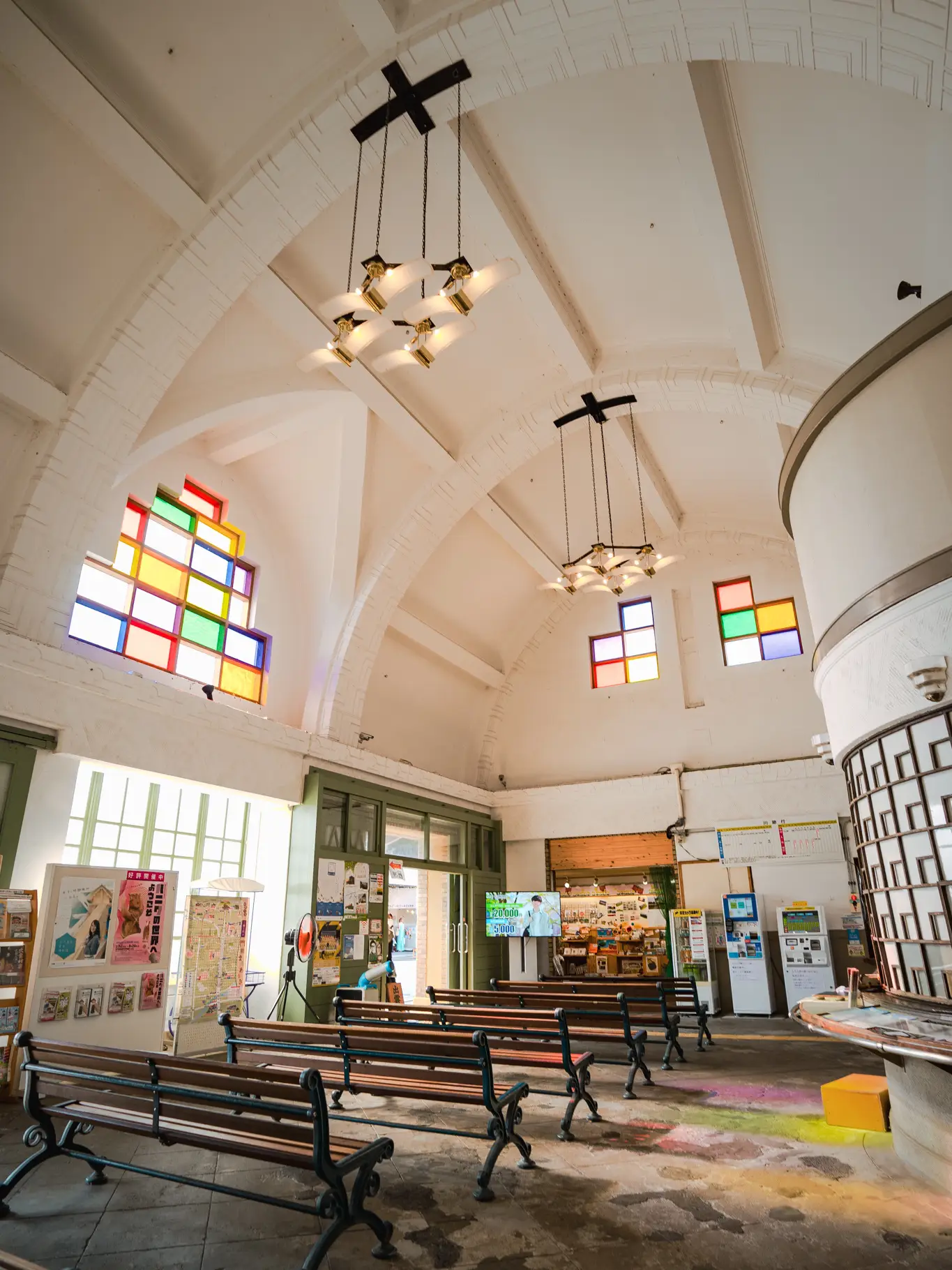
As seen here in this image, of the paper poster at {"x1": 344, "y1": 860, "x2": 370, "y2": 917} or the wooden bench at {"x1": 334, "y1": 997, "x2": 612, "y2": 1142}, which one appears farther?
the paper poster at {"x1": 344, "y1": 860, "x2": 370, "y2": 917}

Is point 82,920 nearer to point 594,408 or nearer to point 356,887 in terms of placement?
point 356,887

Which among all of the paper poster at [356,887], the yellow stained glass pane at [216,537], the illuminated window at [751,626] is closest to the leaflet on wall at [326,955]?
the paper poster at [356,887]

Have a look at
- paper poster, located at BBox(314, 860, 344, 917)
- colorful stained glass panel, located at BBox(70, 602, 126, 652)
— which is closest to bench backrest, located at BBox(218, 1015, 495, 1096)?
paper poster, located at BBox(314, 860, 344, 917)

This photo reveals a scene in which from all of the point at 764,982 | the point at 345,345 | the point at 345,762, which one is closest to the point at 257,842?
the point at 345,762

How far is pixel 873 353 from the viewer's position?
4.37 m

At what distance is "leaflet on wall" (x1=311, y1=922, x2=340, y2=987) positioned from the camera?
8.63 m

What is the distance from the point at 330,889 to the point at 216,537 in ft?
15.3

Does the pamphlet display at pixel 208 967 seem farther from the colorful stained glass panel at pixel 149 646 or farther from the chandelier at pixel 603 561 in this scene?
the chandelier at pixel 603 561

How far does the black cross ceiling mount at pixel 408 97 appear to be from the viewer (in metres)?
5.86

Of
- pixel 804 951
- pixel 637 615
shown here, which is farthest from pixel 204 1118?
pixel 637 615

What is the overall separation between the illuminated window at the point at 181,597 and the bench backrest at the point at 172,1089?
4488 millimetres

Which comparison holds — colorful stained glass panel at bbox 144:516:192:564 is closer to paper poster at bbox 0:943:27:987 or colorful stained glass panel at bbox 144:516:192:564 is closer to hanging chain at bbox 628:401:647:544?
paper poster at bbox 0:943:27:987

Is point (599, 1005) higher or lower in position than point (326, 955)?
lower

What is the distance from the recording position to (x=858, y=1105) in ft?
14.6
